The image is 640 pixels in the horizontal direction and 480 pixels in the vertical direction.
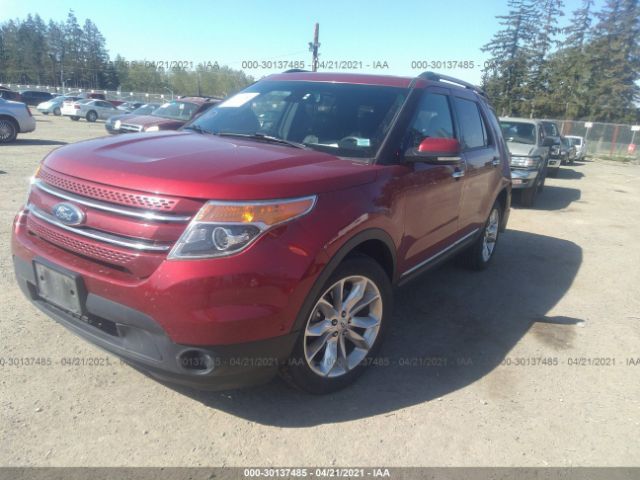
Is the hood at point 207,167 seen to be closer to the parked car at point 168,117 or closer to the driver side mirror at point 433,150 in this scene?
the driver side mirror at point 433,150

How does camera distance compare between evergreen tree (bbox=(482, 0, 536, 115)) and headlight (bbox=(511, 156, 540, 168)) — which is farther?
evergreen tree (bbox=(482, 0, 536, 115))

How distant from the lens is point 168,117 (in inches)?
561

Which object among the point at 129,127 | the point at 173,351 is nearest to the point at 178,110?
the point at 129,127

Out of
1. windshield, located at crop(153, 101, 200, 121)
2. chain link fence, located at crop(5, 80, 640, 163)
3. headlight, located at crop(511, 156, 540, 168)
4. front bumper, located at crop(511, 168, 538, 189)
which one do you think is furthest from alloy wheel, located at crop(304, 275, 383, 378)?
chain link fence, located at crop(5, 80, 640, 163)

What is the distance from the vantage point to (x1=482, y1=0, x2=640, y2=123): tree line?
50219 millimetres

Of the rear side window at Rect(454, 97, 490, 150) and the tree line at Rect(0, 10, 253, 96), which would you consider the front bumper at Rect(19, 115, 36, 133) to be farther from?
the tree line at Rect(0, 10, 253, 96)

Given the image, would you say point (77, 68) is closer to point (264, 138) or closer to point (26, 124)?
point (26, 124)

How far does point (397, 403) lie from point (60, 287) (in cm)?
202

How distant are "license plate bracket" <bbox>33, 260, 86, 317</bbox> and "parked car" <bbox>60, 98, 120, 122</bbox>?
1236 inches

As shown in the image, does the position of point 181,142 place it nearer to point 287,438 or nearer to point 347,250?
point 347,250

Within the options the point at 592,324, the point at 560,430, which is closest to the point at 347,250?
the point at 560,430

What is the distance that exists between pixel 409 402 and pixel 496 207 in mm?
3424

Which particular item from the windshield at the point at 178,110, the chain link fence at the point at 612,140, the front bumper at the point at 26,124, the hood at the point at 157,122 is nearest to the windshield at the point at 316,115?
the hood at the point at 157,122

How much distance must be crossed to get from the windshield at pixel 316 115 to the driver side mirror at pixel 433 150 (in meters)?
0.25
